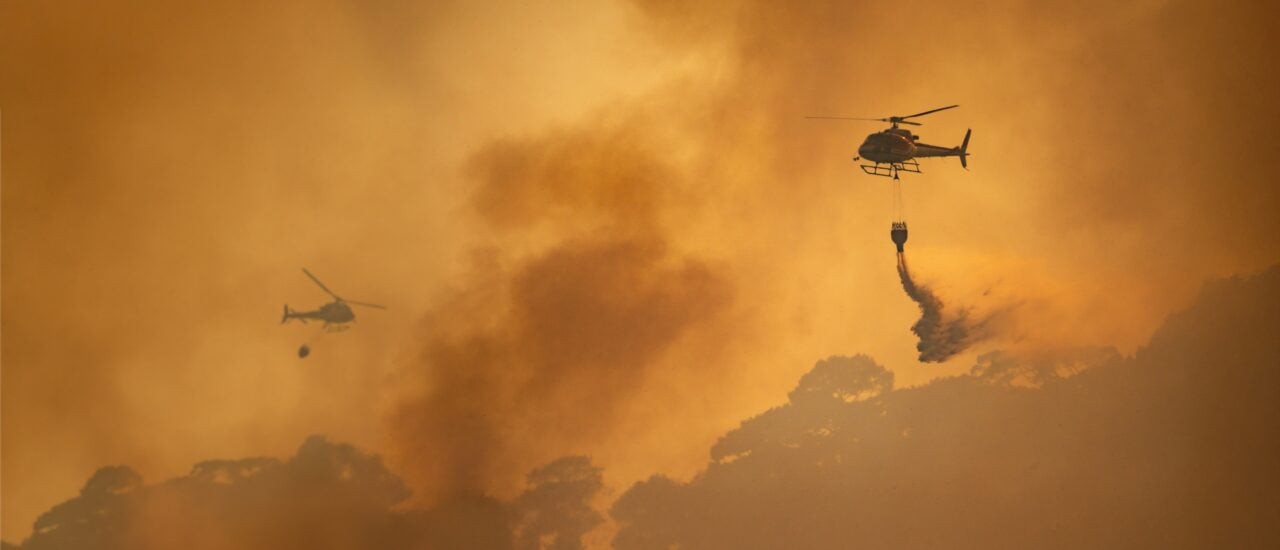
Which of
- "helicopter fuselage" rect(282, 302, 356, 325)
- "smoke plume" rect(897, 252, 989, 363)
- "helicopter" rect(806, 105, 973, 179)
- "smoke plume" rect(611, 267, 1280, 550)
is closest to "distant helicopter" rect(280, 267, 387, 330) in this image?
"helicopter fuselage" rect(282, 302, 356, 325)

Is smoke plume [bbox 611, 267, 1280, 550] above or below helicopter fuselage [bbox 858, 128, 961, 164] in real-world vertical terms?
below

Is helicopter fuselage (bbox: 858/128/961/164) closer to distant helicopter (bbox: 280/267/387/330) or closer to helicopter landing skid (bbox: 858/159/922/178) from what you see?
helicopter landing skid (bbox: 858/159/922/178)

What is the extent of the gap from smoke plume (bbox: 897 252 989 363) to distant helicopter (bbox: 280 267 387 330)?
3.91 metres

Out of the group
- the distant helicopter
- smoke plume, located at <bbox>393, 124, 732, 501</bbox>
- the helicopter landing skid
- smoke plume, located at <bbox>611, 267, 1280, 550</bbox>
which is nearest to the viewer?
the distant helicopter

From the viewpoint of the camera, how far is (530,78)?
776 cm

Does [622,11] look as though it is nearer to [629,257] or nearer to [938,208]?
[629,257]

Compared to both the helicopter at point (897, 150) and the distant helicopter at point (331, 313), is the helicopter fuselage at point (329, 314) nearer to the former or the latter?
the distant helicopter at point (331, 313)

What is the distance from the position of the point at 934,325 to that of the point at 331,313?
4.44 metres

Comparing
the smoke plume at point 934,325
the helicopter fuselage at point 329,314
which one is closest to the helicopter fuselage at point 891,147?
the smoke plume at point 934,325

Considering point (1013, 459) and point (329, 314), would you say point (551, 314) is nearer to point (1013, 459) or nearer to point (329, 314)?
point (329, 314)

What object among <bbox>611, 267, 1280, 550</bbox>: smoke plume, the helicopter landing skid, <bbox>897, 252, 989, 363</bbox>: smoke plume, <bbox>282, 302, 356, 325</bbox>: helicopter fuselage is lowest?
<bbox>611, 267, 1280, 550</bbox>: smoke plume

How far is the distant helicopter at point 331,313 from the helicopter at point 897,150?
367cm

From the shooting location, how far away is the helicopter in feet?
26.0

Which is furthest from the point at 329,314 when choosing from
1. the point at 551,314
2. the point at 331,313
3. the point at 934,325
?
the point at 934,325
